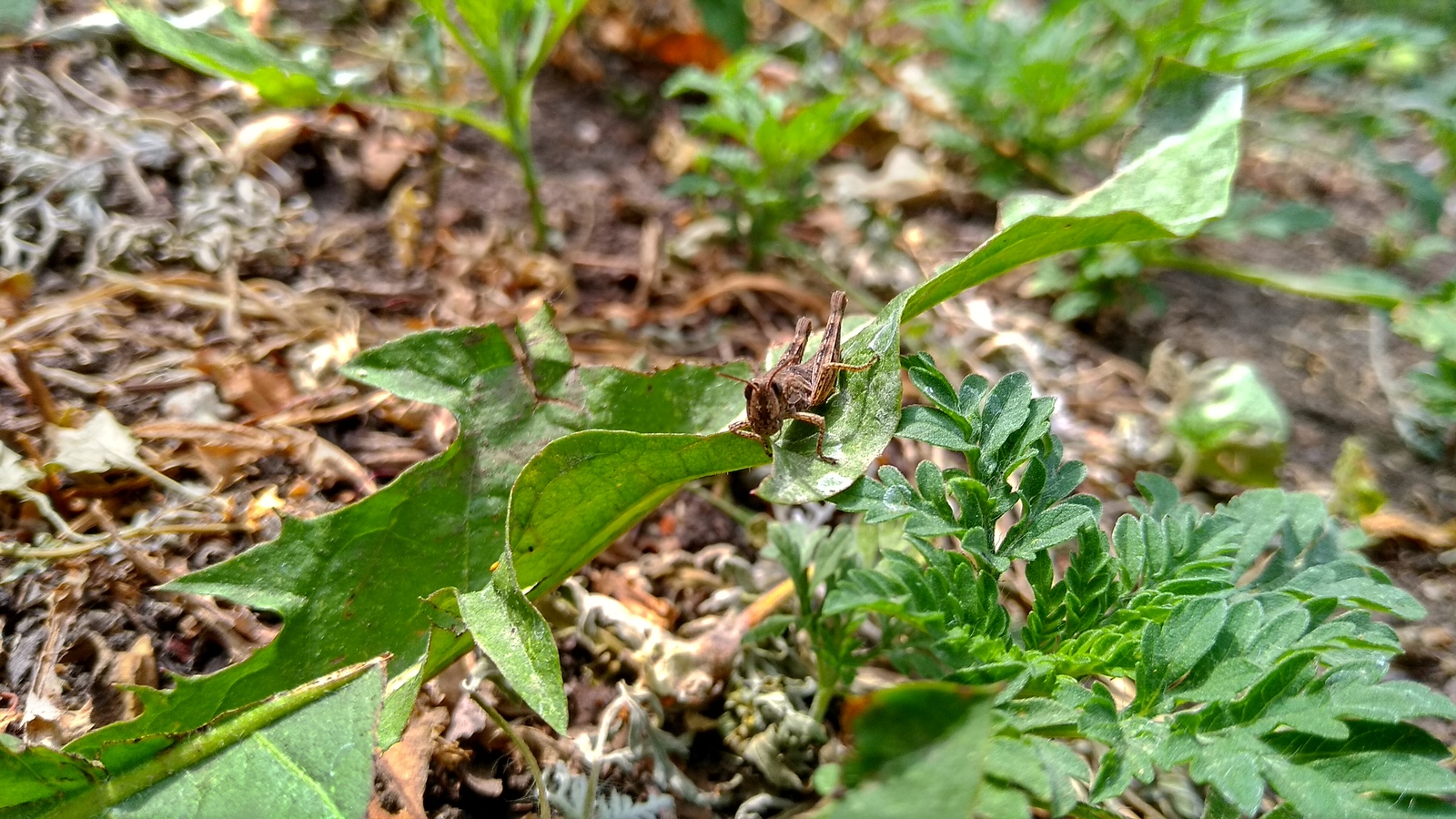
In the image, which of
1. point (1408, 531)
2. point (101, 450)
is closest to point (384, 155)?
point (101, 450)

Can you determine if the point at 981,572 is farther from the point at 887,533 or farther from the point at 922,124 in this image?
the point at 922,124

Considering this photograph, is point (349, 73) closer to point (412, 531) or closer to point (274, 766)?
point (412, 531)

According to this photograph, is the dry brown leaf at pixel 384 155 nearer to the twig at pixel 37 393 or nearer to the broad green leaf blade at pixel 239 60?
the broad green leaf blade at pixel 239 60

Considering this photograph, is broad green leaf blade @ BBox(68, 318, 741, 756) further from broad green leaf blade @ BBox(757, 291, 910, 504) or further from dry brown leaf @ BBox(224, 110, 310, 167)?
dry brown leaf @ BBox(224, 110, 310, 167)

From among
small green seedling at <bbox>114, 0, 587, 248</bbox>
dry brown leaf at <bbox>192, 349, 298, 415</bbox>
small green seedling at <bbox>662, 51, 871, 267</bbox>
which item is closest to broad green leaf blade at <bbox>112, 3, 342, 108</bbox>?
small green seedling at <bbox>114, 0, 587, 248</bbox>

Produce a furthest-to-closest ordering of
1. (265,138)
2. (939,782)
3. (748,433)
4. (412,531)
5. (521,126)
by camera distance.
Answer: (265,138) → (521,126) → (412,531) → (748,433) → (939,782)

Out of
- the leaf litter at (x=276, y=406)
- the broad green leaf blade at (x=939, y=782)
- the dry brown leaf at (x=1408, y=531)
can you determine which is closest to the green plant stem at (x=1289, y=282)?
the leaf litter at (x=276, y=406)
